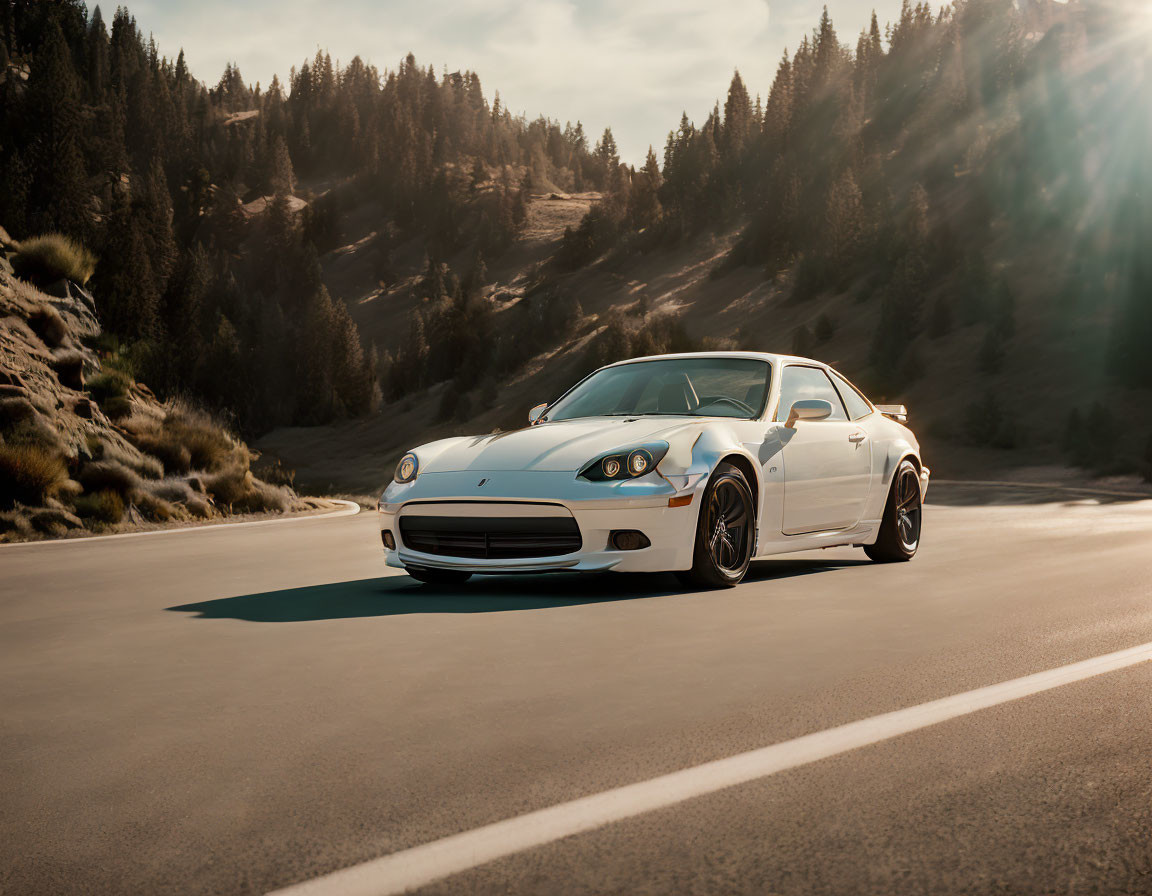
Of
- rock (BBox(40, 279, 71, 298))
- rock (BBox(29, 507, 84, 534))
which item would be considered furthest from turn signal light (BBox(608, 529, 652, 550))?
rock (BBox(40, 279, 71, 298))

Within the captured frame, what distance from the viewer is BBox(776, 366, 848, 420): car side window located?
379 inches

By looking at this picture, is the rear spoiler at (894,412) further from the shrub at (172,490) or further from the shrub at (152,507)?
the shrub at (172,490)

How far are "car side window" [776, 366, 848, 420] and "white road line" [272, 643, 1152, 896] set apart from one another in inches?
169

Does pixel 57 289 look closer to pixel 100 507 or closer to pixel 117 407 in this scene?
pixel 117 407

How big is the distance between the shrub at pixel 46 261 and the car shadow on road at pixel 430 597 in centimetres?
1186

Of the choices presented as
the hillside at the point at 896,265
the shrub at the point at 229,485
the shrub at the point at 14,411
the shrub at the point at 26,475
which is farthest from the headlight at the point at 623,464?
the hillside at the point at 896,265

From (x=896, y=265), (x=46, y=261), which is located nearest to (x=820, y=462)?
(x=46, y=261)

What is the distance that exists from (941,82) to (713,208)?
1900 centimetres

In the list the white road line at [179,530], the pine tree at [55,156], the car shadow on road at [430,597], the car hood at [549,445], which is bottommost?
the car shadow on road at [430,597]

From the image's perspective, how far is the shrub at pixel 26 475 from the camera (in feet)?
46.0

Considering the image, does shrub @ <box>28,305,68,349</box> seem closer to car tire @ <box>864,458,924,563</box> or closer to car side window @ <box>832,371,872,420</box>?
car side window @ <box>832,371,872,420</box>

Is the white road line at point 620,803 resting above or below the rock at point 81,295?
below

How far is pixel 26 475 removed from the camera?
1411cm

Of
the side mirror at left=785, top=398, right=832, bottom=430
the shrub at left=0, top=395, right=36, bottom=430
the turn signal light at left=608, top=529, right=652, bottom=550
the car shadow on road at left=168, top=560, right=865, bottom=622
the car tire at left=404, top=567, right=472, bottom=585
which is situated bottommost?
the car shadow on road at left=168, top=560, right=865, bottom=622
